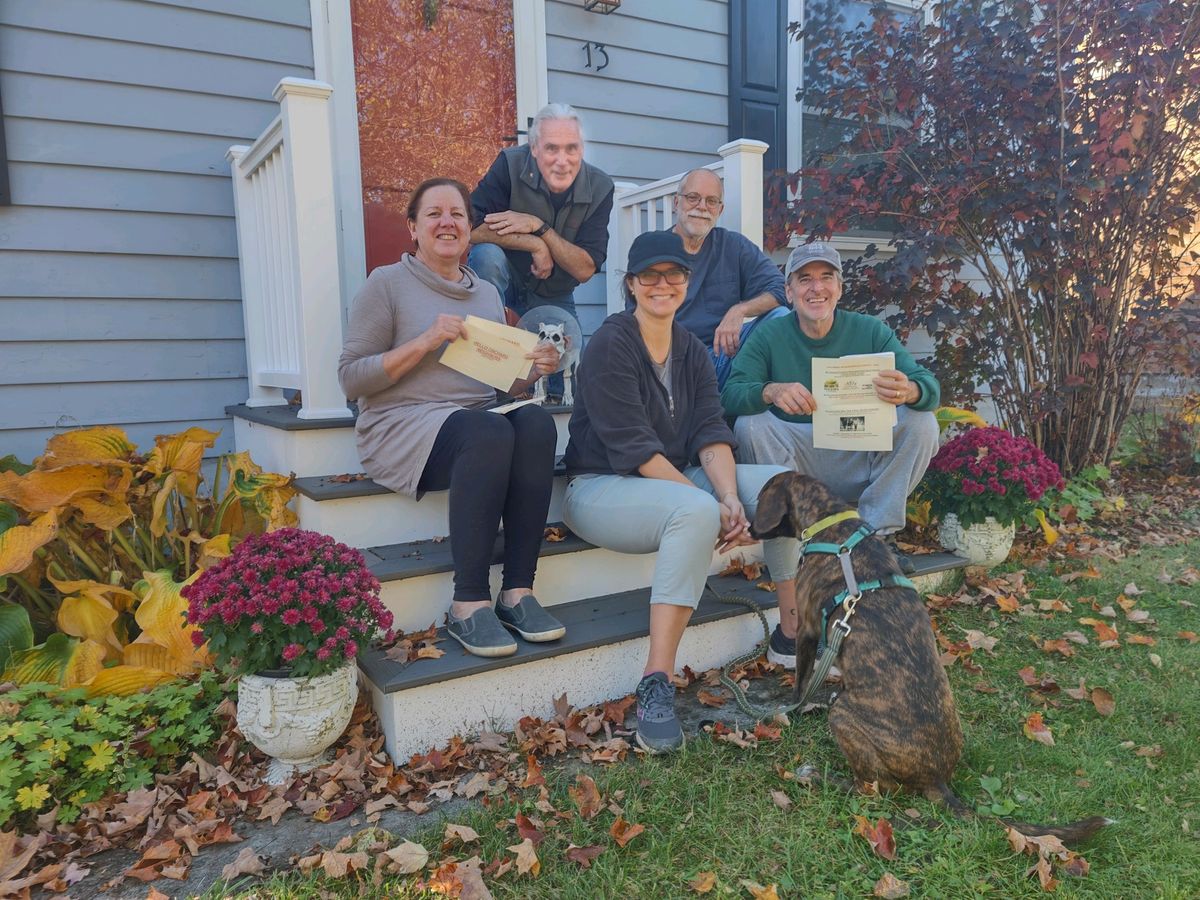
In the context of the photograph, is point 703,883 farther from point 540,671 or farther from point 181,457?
point 181,457

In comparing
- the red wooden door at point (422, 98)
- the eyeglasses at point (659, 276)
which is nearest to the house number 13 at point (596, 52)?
the red wooden door at point (422, 98)

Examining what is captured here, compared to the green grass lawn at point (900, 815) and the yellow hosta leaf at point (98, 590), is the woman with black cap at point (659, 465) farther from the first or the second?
the yellow hosta leaf at point (98, 590)

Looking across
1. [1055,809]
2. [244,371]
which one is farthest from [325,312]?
[1055,809]

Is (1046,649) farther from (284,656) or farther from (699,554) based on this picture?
(284,656)

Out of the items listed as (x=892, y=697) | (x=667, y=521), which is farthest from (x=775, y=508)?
(x=892, y=697)

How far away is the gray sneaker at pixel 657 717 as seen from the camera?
2146 mm

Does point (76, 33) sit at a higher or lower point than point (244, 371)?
higher

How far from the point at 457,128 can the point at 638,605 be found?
9.64ft

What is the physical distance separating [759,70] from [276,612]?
4.61 m

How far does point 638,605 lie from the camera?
2.76m

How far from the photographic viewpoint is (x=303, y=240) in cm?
280

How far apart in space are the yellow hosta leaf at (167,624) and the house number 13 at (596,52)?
3614 millimetres

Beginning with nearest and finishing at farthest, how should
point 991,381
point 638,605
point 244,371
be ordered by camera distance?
point 638,605 → point 244,371 → point 991,381

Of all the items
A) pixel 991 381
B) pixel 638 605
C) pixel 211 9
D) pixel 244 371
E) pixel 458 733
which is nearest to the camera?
pixel 458 733
